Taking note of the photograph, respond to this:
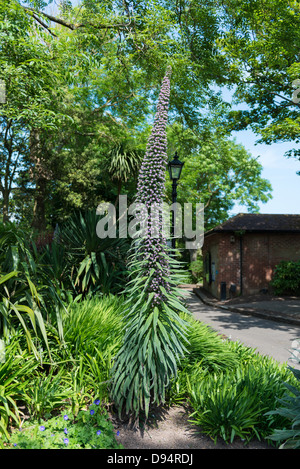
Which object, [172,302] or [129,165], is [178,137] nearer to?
[129,165]

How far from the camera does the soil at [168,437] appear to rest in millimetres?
3260

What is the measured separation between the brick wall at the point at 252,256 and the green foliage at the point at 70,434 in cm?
1504

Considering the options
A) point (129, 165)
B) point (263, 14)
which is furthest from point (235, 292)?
point (263, 14)

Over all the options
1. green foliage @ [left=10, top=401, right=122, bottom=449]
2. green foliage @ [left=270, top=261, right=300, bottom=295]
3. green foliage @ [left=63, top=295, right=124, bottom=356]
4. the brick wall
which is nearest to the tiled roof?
the brick wall

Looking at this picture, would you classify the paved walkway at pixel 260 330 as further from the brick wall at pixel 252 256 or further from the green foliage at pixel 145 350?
the brick wall at pixel 252 256

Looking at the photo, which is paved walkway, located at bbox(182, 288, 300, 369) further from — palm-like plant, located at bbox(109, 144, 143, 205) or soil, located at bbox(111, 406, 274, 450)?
palm-like plant, located at bbox(109, 144, 143, 205)

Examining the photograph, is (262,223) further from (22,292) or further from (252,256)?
(22,292)

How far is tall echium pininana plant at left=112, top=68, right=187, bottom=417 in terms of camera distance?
3281 mm

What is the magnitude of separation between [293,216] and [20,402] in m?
19.1

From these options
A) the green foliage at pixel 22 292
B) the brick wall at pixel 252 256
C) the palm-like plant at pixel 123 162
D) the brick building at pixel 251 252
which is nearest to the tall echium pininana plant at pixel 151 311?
the green foliage at pixel 22 292

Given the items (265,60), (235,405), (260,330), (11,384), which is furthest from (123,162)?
(235,405)

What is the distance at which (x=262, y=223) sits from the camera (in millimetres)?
18422

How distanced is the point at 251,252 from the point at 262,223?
1797 mm

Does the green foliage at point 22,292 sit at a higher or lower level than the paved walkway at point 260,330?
higher
